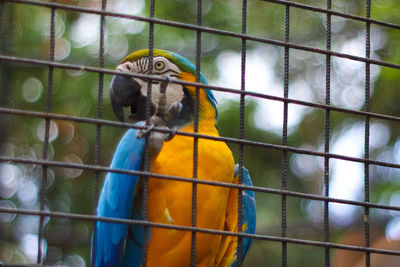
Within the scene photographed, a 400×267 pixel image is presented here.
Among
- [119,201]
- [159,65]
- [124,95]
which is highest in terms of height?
[159,65]

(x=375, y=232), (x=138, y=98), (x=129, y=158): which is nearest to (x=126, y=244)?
(x=129, y=158)

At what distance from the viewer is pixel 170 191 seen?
6.33ft

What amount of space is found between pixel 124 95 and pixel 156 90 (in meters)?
0.14

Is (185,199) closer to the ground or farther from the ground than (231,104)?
closer to the ground

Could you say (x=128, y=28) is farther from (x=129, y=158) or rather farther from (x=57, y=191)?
(x=129, y=158)

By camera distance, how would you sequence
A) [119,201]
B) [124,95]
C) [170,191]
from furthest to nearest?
[124,95] < [170,191] < [119,201]

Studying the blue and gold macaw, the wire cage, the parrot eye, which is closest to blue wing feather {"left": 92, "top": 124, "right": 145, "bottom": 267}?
the blue and gold macaw

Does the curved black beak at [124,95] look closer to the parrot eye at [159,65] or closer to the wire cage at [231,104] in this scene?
the parrot eye at [159,65]

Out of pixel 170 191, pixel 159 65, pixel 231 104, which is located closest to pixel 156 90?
pixel 159 65

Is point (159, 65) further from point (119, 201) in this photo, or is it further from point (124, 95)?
point (119, 201)

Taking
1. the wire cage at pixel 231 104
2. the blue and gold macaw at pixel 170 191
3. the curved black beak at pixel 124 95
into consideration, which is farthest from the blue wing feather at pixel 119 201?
the wire cage at pixel 231 104

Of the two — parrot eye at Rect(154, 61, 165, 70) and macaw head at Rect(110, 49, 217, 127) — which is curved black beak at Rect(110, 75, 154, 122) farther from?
parrot eye at Rect(154, 61, 165, 70)

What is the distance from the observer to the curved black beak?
2056mm

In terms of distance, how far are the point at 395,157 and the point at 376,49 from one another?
2.60 ft
